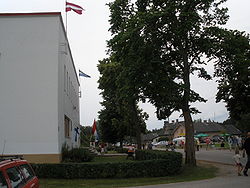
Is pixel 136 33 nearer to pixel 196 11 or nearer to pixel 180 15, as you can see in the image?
pixel 180 15

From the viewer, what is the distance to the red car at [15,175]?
17.6ft

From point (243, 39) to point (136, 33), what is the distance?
6987 mm

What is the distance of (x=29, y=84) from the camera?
18.8 metres

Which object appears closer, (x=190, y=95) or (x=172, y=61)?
(x=190, y=95)

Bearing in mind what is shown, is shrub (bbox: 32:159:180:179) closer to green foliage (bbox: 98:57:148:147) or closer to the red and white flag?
the red and white flag

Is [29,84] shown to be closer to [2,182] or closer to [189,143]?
[189,143]

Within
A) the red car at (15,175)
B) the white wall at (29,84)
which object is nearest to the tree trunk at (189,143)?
the white wall at (29,84)

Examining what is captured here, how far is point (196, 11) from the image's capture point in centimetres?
2062

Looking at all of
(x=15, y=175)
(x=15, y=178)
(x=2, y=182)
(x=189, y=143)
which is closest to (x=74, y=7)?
(x=189, y=143)

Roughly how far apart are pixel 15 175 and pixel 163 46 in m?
17.2

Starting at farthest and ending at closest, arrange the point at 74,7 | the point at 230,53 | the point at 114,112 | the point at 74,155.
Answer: the point at 114,112 < the point at 74,7 < the point at 74,155 < the point at 230,53

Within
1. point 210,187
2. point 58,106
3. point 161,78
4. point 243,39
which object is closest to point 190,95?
point 161,78

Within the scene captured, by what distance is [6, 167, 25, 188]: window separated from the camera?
564cm

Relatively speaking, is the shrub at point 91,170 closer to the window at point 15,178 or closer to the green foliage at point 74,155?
the green foliage at point 74,155
